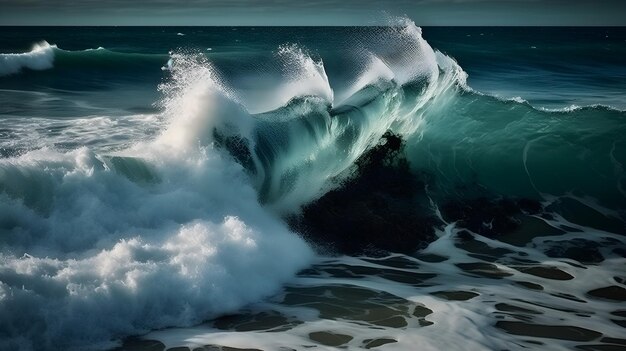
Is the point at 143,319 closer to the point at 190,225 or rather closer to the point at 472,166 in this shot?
the point at 190,225

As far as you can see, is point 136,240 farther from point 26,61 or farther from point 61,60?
point 61,60

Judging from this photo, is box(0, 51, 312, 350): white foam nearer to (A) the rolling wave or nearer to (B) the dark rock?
(B) the dark rock

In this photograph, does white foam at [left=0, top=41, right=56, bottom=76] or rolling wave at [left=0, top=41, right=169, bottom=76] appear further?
rolling wave at [left=0, top=41, right=169, bottom=76]

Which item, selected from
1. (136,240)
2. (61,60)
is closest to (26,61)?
(61,60)

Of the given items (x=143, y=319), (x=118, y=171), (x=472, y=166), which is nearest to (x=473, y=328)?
(x=143, y=319)

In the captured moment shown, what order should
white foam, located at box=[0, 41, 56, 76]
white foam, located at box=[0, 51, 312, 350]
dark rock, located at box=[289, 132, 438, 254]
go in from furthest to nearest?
1. white foam, located at box=[0, 41, 56, 76]
2. dark rock, located at box=[289, 132, 438, 254]
3. white foam, located at box=[0, 51, 312, 350]

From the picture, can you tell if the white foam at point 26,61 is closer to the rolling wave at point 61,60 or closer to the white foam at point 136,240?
the rolling wave at point 61,60

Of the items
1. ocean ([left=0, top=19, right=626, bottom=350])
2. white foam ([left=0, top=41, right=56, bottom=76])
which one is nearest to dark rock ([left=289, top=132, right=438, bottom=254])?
ocean ([left=0, top=19, right=626, bottom=350])

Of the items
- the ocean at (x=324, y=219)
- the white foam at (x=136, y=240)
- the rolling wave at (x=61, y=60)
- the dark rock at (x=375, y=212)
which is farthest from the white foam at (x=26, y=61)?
the dark rock at (x=375, y=212)

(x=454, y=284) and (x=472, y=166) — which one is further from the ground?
(x=472, y=166)
